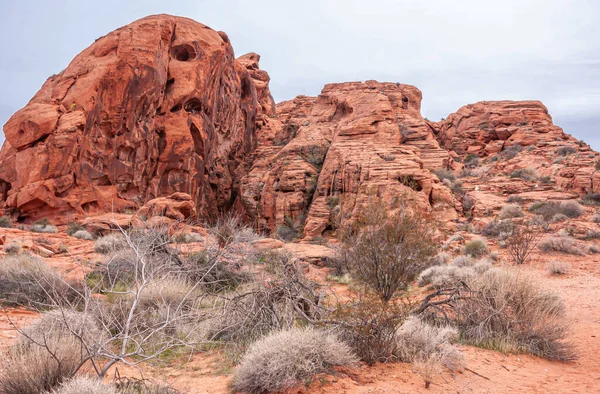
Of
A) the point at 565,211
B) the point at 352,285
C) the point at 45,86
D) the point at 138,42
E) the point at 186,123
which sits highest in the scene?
the point at 138,42

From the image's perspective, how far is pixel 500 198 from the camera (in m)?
20.5

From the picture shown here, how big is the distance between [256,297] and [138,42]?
22.1 meters

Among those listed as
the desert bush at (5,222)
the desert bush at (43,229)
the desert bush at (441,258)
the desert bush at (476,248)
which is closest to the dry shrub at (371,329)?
the desert bush at (441,258)

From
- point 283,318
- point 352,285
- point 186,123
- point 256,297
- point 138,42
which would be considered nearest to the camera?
point 283,318

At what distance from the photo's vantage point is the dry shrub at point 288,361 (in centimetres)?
365

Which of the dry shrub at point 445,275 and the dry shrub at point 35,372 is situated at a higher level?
the dry shrub at point 35,372

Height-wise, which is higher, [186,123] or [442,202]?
[186,123]

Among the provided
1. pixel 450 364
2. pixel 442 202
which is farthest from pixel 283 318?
pixel 442 202

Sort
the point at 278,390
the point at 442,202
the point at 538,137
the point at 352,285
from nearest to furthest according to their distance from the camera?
1. the point at 278,390
2. the point at 352,285
3. the point at 442,202
4. the point at 538,137

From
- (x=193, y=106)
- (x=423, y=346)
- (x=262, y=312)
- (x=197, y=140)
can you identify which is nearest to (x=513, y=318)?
(x=423, y=346)

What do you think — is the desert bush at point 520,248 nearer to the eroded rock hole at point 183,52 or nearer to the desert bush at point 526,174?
the desert bush at point 526,174

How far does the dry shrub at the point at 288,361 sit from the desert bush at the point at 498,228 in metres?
13.2

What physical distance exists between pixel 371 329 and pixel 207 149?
24.7 metres

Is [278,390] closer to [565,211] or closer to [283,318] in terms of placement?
[283,318]
